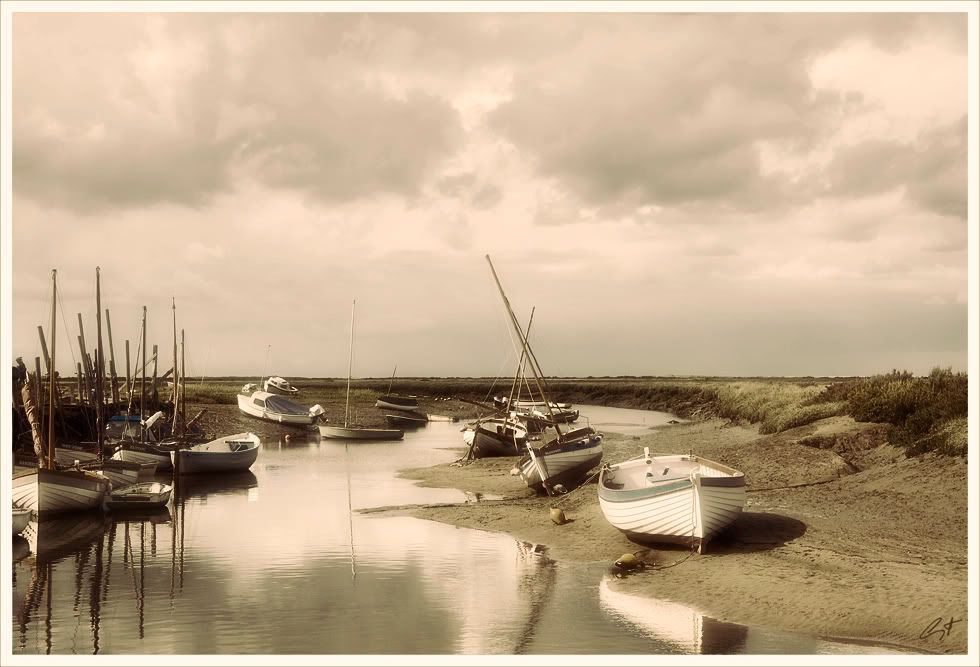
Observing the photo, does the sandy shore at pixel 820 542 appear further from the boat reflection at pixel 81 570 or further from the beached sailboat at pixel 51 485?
the beached sailboat at pixel 51 485

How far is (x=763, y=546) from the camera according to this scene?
22547 mm

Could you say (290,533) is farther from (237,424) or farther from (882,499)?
(237,424)

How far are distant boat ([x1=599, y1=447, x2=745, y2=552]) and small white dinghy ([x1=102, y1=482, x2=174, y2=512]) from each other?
1884 centimetres

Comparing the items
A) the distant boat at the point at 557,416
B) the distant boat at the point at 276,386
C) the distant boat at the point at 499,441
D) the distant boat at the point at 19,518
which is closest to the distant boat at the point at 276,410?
the distant boat at the point at 276,386

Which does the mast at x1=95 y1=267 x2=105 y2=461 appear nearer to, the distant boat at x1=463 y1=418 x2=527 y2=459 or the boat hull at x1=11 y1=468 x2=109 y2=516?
the boat hull at x1=11 y1=468 x2=109 y2=516

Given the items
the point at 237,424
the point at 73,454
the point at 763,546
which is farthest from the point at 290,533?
the point at 237,424

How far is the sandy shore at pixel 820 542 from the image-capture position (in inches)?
687

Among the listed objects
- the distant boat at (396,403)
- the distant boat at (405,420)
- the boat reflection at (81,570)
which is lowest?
the distant boat at (405,420)

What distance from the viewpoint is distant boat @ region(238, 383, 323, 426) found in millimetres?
74812

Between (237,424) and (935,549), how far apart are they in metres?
61.4

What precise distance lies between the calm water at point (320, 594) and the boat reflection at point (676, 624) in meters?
0.05

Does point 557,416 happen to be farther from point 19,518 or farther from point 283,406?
point 19,518
